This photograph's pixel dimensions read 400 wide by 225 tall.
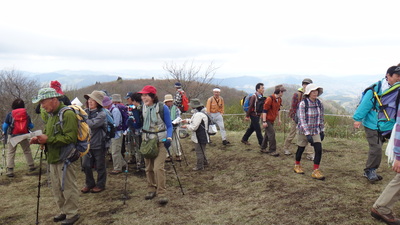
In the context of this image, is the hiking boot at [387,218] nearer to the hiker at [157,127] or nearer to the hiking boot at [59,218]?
the hiker at [157,127]

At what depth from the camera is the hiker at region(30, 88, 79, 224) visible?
12.0 feet

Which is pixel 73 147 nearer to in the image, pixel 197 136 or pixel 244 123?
pixel 197 136

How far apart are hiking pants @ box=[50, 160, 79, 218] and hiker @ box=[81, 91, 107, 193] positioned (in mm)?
1167

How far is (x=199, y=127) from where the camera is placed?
21.4 feet

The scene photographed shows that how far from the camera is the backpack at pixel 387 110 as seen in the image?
414 cm

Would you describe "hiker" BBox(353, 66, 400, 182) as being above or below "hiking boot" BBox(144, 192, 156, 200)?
above

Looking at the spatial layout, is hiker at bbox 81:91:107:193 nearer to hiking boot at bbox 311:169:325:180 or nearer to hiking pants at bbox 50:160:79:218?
hiking pants at bbox 50:160:79:218

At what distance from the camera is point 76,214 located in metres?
4.16

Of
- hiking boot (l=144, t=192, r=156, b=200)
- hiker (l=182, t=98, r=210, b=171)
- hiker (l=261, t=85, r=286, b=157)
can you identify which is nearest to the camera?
Result: hiking boot (l=144, t=192, r=156, b=200)

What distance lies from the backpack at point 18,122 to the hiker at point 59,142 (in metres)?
2.93

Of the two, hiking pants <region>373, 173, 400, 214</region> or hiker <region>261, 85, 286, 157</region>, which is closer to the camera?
hiking pants <region>373, 173, 400, 214</region>

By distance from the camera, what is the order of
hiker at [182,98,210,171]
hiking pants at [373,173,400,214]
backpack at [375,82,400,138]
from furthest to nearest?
hiker at [182,98,210,171] < backpack at [375,82,400,138] < hiking pants at [373,173,400,214]

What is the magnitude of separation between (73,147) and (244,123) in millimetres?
10422

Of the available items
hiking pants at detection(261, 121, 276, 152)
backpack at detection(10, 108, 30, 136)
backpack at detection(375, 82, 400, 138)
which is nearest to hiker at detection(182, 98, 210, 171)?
hiking pants at detection(261, 121, 276, 152)
